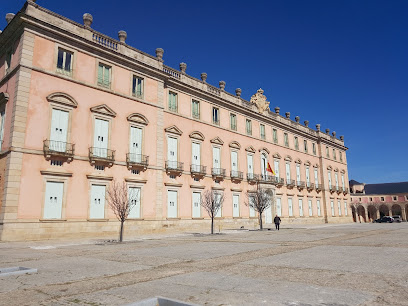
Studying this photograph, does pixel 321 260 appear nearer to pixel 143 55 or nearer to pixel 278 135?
pixel 143 55

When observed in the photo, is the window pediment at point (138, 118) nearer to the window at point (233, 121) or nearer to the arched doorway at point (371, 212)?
the window at point (233, 121)

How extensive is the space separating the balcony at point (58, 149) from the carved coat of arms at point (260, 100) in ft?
78.8

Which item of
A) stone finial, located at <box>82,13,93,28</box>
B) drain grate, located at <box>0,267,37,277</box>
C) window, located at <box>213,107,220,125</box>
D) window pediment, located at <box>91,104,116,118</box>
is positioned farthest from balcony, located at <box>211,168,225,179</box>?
drain grate, located at <box>0,267,37,277</box>

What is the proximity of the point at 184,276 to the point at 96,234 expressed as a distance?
15.3 metres

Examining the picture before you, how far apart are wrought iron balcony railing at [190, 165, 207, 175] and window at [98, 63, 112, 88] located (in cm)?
990

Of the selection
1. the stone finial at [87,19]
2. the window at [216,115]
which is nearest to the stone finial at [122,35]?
the stone finial at [87,19]

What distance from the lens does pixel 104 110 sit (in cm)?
2233

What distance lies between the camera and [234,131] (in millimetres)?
33750

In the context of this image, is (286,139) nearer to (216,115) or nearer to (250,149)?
(250,149)

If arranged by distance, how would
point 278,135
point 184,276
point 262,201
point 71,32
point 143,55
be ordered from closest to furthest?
point 184,276, point 71,32, point 143,55, point 262,201, point 278,135

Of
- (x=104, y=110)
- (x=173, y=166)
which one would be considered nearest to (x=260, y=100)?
(x=173, y=166)

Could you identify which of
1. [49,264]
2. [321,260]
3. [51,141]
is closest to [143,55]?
[51,141]

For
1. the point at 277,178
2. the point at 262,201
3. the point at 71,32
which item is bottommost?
the point at 262,201

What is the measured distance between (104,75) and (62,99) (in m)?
3.92
